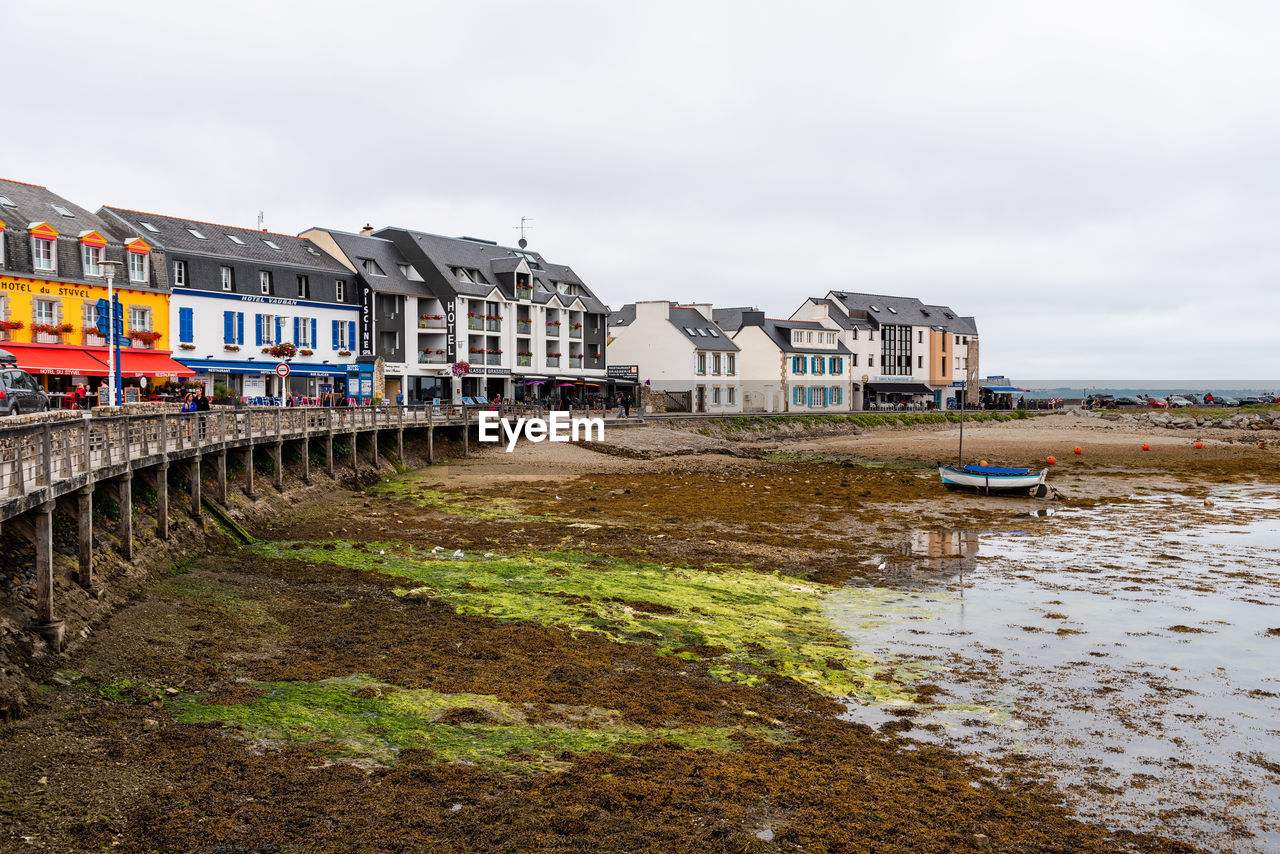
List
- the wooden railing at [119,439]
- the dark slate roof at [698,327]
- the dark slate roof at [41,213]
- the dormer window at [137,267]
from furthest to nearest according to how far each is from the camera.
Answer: the dark slate roof at [698,327]
the dormer window at [137,267]
the dark slate roof at [41,213]
the wooden railing at [119,439]

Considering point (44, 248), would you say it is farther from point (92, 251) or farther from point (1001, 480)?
point (1001, 480)

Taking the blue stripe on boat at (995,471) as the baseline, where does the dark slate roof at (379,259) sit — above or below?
above

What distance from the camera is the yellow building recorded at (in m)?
39.8

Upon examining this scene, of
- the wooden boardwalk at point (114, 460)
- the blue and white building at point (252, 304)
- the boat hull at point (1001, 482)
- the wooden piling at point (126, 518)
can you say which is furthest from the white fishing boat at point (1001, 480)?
the blue and white building at point (252, 304)

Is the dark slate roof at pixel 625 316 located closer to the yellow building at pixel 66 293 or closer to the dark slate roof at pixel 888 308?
the dark slate roof at pixel 888 308

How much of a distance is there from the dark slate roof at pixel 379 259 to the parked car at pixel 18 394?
35.6 m

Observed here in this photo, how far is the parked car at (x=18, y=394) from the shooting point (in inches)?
971

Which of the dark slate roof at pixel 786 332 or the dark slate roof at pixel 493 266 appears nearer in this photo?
the dark slate roof at pixel 493 266

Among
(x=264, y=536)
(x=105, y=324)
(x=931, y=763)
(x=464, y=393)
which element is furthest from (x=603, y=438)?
(x=931, y=763)

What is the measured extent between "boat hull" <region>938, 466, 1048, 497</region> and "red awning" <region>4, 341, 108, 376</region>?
122ft

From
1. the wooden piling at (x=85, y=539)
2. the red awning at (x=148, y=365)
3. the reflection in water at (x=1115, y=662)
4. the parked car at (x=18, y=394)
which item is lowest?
the reflection in water at (x=1115, y=662)

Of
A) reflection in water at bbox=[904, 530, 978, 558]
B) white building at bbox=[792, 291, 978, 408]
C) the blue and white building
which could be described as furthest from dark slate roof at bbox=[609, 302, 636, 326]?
reflection in water at bbox=[904, 530, 978, 558]

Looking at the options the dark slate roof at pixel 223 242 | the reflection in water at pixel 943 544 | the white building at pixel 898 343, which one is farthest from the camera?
the white building at pixel 898 343

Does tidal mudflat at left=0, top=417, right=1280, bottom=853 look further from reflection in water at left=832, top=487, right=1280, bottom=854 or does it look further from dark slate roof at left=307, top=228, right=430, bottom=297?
dark slate roof at left=307, top=228, right=430, bottom=297
